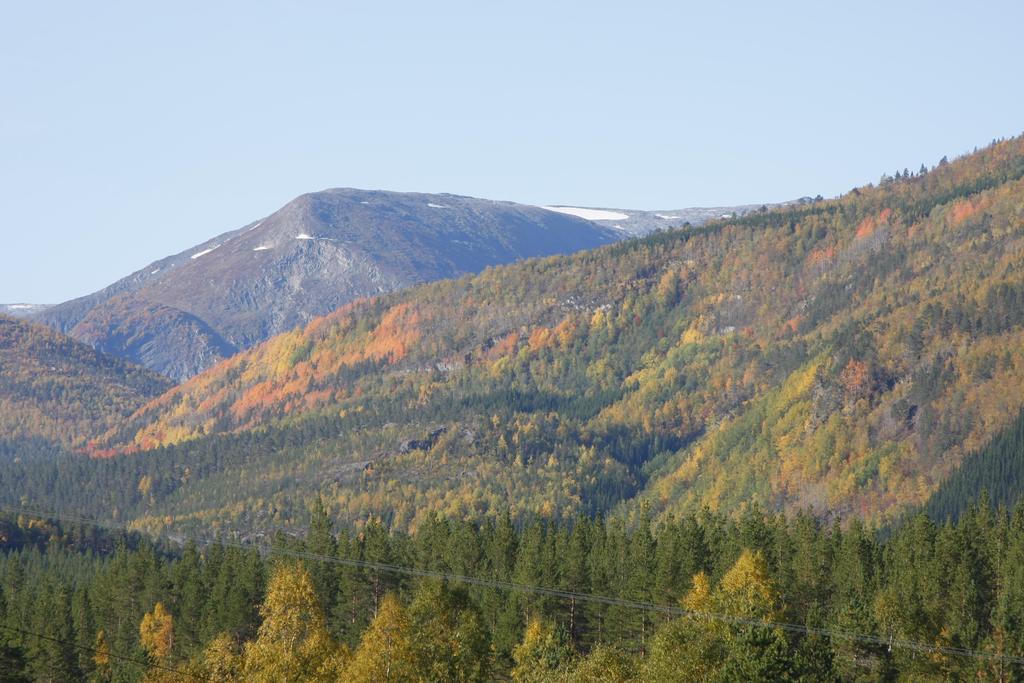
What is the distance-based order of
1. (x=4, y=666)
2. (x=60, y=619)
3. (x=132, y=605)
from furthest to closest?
(x=132, y=605), (x=60, y=619), (x=4, y=666)

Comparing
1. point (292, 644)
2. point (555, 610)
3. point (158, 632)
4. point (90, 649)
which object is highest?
point (292, 644)

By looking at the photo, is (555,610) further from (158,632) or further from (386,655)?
(386,655)

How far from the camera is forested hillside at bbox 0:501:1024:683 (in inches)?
4213

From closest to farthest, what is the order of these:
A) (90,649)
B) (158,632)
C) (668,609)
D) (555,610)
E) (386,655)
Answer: (386,655), (668,609), (555,610), (90,649), (158,632)

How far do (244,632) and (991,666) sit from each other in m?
73.2

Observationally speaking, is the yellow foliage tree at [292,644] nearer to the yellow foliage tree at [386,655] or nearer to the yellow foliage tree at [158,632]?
the yellow foliage tree at [386,655]

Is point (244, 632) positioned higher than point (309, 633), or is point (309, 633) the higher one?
point (309, 633)

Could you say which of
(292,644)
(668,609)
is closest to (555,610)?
(668,609)

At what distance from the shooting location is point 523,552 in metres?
168

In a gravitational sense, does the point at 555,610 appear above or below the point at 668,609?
below

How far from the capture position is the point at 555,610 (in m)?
153

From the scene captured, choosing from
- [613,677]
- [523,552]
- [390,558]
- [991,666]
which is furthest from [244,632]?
[991,666]

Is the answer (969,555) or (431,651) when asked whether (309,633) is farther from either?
(969,555)

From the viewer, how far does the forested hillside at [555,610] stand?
107 metres
